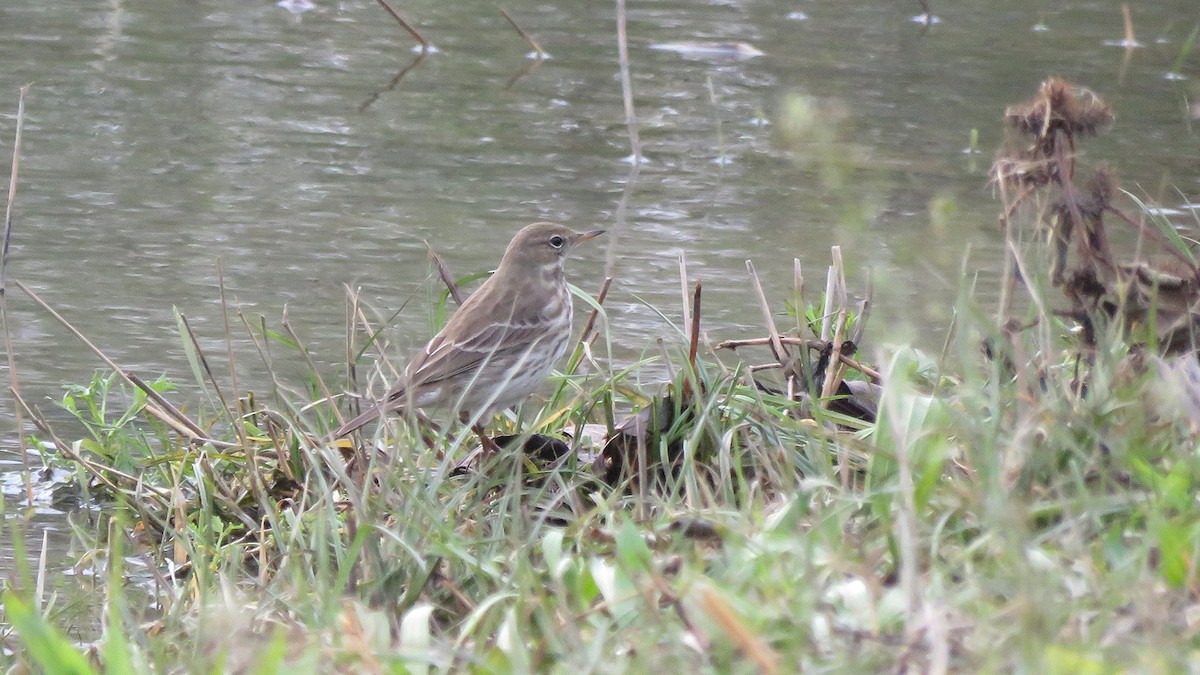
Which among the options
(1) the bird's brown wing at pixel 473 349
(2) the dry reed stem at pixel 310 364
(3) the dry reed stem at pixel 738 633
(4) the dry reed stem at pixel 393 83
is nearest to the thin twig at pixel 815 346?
(1) the bird's brown wing at pixel 473 349

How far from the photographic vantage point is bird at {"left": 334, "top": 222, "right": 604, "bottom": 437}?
5.08 m

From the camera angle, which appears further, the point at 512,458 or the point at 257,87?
the point at 257,87

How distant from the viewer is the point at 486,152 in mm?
8531

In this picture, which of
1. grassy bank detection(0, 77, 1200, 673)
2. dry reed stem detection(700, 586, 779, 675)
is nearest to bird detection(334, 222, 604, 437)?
grassy bank detection(0, 77, 1200, 673)

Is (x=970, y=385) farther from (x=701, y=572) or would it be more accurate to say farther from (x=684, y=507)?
(x=684, y=507)

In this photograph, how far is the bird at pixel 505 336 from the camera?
16.7 feet

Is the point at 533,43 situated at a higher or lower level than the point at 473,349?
lower

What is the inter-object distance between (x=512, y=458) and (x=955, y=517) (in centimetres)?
147

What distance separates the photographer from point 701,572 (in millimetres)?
3107

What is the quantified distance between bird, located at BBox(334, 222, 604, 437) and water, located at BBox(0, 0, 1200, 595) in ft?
0.81

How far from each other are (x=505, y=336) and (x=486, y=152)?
3.26 m

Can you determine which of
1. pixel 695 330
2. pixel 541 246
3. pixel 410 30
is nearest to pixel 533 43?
pixel 410 30

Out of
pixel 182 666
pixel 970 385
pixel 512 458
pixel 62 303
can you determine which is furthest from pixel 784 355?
pixel 62 303

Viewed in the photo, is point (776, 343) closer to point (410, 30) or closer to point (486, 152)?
point (486, 152)
